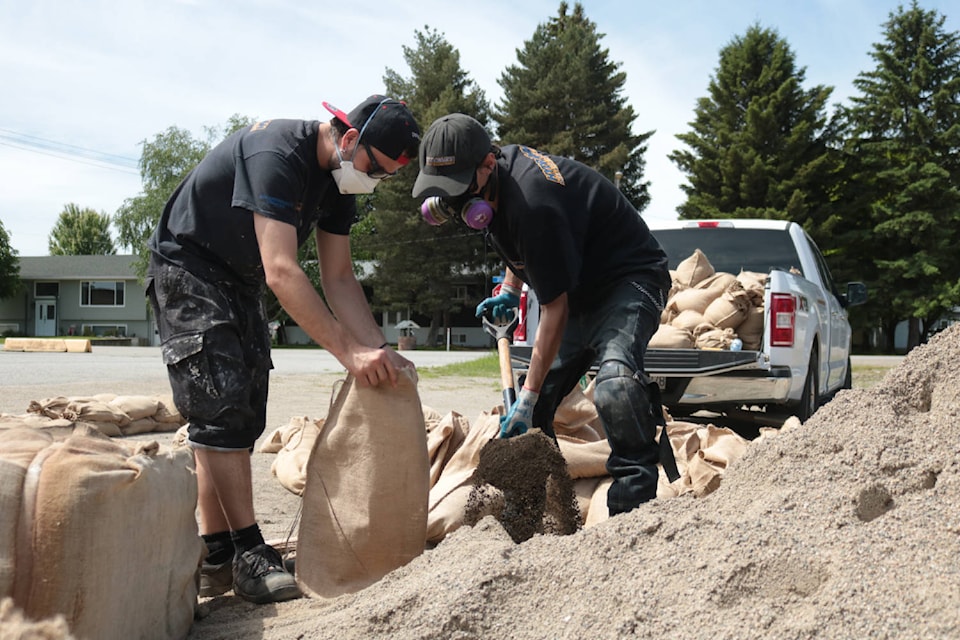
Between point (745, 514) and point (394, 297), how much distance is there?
38671 mm

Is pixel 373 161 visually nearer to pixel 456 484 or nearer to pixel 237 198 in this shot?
pixel 237 198

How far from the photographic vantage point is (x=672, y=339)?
20.3 ft

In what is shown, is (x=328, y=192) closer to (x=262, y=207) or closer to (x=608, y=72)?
(x=262, y=207)

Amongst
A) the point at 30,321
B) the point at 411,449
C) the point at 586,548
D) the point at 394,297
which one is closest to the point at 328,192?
the point at 411,449

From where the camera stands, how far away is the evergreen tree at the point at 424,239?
129 feet

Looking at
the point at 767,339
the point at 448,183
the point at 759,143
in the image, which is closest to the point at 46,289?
the point at 759,143

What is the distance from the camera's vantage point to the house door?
1988 inches

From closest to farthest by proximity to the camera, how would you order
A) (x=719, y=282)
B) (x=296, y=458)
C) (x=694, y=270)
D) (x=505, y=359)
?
(x=505, y=359) → (x=296, y=458) → (x=719, y=282) → (x=694, y=270)

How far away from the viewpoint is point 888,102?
Result: 34.7 metres

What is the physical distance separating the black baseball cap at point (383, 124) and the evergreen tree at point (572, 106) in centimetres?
3452

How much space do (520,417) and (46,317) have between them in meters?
55.5

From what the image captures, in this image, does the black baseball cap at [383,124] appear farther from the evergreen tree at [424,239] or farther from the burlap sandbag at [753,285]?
the evergreen tree at [424,239]

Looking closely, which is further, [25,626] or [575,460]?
[575,460]

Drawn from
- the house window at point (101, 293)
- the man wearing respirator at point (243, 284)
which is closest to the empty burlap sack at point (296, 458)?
the man wearing respirator at point (243, 284)
